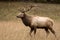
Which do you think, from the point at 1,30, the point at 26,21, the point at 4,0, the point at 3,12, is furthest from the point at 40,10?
the point at 26,21

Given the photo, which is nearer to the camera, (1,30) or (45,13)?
(1,30)

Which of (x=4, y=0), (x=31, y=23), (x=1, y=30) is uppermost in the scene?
(x=31, y=23)

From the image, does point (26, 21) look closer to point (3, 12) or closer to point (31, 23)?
point (31, 23)

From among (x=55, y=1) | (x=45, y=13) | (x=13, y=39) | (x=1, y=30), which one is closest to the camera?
(x=13, y=39)

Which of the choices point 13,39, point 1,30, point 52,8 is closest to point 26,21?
point 13,39

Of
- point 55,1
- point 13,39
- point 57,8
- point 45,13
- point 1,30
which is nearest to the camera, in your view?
point 13,39

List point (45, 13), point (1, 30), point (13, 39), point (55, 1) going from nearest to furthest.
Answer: point (13, 39)
point (1, 30)
point (45, 13)
point (55, 1)

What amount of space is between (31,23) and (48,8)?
14699 mm

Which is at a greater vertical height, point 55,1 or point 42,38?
point 42,38

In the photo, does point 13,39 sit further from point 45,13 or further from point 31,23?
point 45,13

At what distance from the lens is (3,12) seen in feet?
79.0

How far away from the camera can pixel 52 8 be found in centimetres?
2619

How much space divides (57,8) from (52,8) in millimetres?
497

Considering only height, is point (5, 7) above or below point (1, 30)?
below
